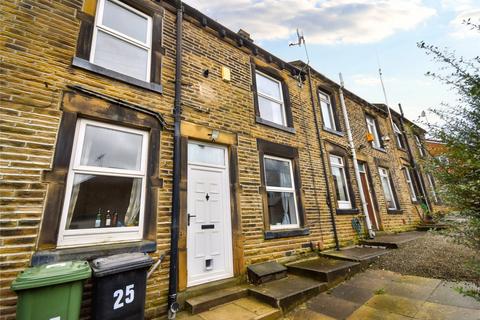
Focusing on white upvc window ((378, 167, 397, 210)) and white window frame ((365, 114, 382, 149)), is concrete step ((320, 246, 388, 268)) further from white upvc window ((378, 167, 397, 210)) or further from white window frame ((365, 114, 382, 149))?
white window frame ((365, 114, 382, 149))

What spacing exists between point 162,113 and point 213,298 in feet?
11.0

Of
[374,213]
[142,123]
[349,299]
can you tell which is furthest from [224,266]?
[374,213]

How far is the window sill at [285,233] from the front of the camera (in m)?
4.88

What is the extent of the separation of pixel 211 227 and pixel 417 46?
4453mm

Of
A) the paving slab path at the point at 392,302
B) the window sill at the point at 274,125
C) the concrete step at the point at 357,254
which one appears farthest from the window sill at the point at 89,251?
the concrete step at the point at 357,254

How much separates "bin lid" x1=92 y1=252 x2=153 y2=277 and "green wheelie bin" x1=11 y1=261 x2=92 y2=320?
0.12 meters

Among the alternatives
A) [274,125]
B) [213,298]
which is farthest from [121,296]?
[274,125]

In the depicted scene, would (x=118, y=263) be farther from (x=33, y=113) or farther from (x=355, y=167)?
(x=355, y=167)

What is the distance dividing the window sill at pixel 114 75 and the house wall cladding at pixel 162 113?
77mm

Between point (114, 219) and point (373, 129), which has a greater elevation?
point (373, 129)

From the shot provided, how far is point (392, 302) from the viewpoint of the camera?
343cm

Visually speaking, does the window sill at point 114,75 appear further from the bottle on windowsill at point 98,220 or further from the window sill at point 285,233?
the window sill at point 285,233

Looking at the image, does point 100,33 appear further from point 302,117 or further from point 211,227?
point 302,117

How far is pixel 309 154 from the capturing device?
670 cm
